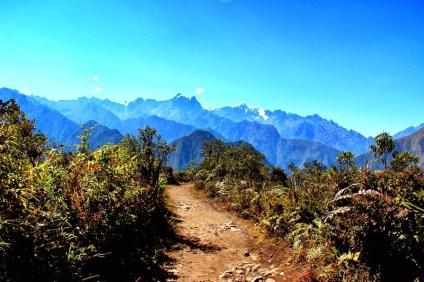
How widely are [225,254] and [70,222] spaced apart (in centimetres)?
667

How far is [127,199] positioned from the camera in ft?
27.8

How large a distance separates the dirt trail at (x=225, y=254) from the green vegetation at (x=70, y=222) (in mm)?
1010

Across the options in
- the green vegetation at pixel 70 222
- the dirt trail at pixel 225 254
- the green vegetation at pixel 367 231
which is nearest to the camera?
the green vegetation at pixel 70 222

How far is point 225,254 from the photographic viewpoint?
36.9 feet

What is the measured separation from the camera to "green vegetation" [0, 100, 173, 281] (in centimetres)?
433

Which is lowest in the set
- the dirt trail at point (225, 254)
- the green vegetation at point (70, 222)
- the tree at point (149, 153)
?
the dirt trail at point (225, 254)

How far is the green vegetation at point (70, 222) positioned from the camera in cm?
433

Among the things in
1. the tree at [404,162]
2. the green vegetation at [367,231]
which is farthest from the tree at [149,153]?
the tree at [404,162]

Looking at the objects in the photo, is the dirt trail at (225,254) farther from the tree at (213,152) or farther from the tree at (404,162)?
the tree at (213,152)

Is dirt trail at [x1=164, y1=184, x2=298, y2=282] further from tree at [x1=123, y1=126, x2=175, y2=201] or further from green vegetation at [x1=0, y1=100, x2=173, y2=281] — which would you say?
tree at [x1=123, y1=126, x2=175, y2=201]

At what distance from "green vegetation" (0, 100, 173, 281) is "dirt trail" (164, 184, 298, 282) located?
39.8 inches

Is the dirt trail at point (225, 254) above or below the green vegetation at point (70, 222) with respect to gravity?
below

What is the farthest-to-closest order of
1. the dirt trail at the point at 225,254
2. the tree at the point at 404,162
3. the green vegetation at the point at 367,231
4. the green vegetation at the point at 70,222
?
the tree at the point at 404,162
the dirt trail at the point at 225,254
the green vegetation at the point at 367,231
the green vegetation at the point at 70,222

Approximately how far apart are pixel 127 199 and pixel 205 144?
3579 centimetres
